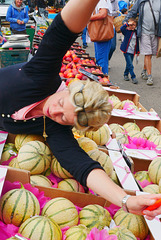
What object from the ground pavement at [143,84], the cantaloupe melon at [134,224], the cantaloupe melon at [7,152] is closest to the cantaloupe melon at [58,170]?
the cantaloupe melon at [7,152]

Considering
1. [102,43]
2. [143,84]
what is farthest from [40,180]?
[143,84]

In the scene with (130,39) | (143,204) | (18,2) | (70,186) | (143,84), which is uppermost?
(18,2)

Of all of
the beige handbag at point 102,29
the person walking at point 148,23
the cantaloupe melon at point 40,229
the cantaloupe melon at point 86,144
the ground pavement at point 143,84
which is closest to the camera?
the cantaloupe melon at point 40,229

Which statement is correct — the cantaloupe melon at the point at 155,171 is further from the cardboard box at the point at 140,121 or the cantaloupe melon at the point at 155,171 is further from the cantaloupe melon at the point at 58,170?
the cardboard box at the point at 140,121

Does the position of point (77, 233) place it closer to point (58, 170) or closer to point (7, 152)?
point (58, 170)

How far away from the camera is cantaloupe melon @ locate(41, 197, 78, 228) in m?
1.63

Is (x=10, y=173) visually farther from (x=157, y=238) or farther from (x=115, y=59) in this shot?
(x=115, y=59)

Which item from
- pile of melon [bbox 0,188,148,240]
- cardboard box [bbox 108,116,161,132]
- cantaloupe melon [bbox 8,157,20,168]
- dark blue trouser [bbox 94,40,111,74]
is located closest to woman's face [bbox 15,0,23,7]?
dark blue trouser [bbox 94,40,111,74]

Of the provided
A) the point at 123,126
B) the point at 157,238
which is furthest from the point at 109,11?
the point at 157,238

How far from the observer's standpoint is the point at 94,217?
168 cm

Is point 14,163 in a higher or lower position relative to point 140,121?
higher

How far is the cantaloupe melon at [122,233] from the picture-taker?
152cm

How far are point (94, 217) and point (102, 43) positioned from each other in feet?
16.6

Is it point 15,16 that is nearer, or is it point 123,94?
point 123,94
